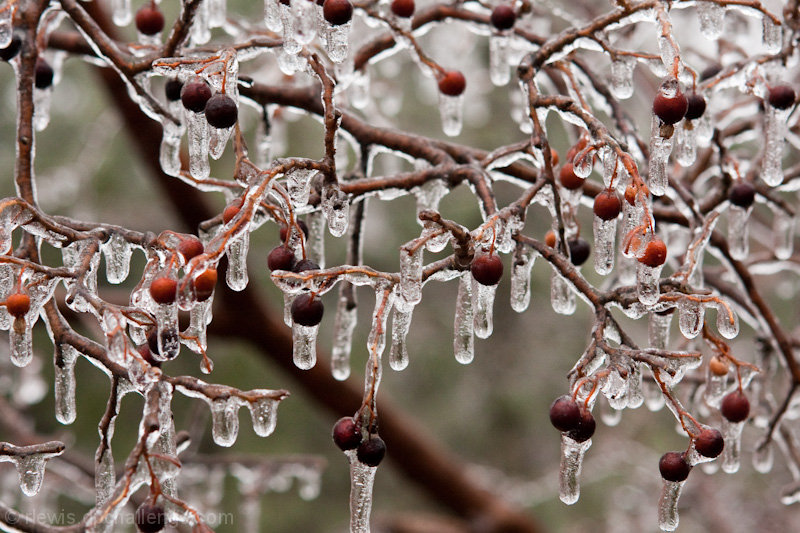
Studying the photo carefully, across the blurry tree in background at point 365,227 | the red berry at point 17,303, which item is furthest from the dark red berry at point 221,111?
the red berry at point 17,303

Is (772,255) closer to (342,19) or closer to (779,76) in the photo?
(779,76)

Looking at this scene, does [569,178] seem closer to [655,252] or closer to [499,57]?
[655,252]

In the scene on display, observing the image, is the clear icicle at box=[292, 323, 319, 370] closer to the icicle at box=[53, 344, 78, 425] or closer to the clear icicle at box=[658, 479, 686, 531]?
the icicle at box=[53, 344, 78, 425]

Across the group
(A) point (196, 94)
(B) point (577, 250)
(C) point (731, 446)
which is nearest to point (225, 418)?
(A) point (196, 94)

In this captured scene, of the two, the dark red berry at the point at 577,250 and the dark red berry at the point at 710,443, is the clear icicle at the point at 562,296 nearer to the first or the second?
the dark red berry at the point at 577,250

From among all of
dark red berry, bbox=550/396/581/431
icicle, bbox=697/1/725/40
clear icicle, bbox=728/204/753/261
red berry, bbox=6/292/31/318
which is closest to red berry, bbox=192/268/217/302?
red berry, bbox=6/292/31/318
